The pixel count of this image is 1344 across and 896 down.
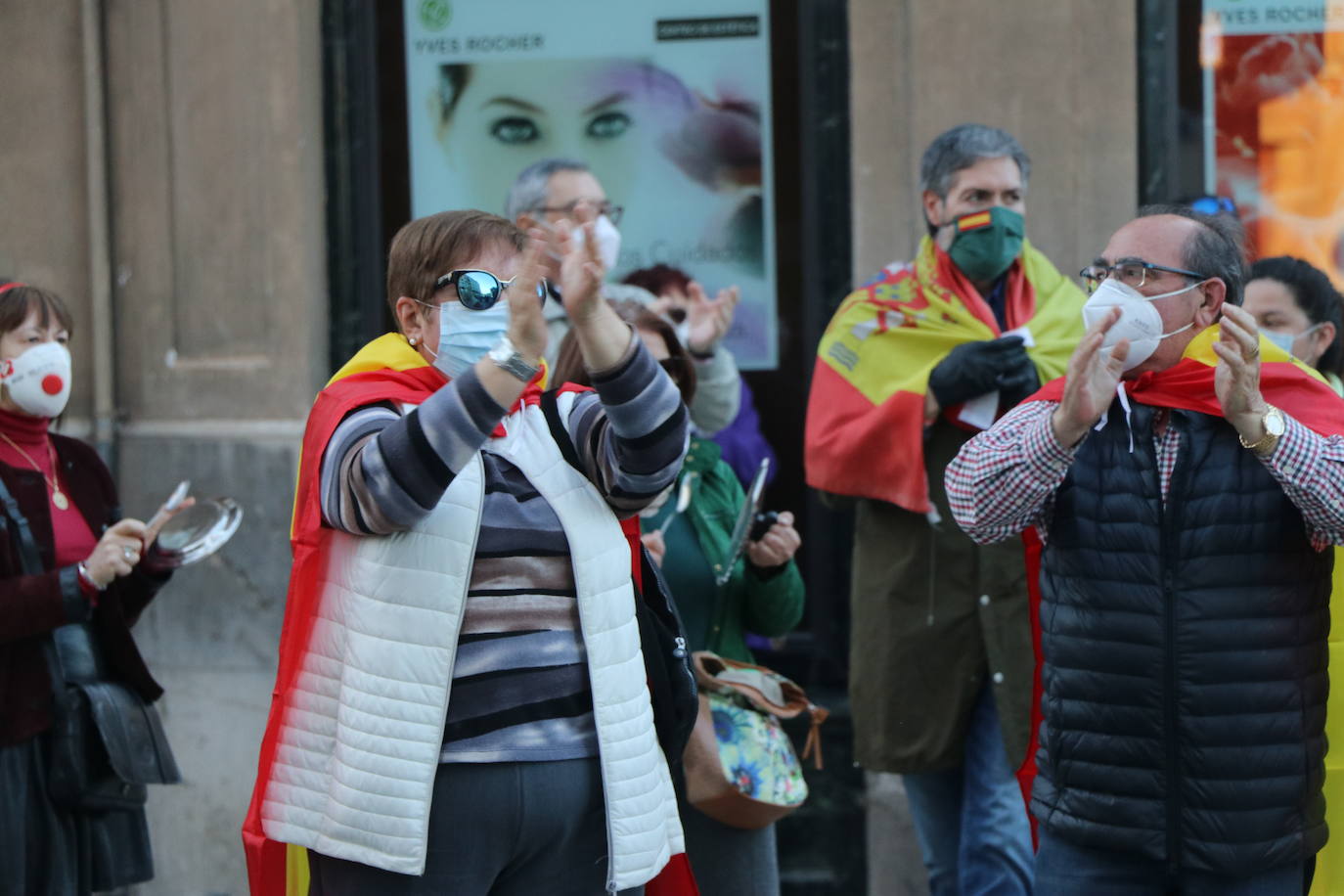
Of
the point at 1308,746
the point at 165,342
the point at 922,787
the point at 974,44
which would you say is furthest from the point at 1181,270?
the point at 165,342

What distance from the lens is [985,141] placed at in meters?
4.55

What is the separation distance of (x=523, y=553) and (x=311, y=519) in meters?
0.38

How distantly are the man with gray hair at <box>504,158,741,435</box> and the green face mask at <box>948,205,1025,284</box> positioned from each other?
2.05 ft

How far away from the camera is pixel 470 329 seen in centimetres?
290

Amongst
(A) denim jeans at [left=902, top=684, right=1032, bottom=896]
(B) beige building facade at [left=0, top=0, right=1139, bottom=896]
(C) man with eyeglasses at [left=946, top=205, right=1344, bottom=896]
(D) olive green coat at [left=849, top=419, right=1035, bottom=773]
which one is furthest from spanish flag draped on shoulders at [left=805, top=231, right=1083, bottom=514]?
(B) beige building facade at [left=0, top=0, right=1139, bottom=896]

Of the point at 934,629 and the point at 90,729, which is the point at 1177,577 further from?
the point at 90,729

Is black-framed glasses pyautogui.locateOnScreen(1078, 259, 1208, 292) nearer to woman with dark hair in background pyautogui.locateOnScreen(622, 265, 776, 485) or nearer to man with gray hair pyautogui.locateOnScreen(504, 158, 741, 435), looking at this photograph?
man with gray hair pyautogui.locateOnScreen(504, 158, 741, 435)

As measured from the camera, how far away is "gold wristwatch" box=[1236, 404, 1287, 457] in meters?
3.04

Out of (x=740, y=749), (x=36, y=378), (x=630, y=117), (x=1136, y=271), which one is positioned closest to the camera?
(x=1136, y=271)

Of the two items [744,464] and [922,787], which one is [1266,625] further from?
[744,464]

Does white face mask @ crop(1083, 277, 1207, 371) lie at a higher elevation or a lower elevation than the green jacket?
higher

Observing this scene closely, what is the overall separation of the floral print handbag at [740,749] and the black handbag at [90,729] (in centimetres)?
145

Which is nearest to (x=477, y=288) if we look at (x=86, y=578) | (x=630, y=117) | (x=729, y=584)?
(x=729, y=584)

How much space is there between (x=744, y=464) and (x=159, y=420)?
215 cm
